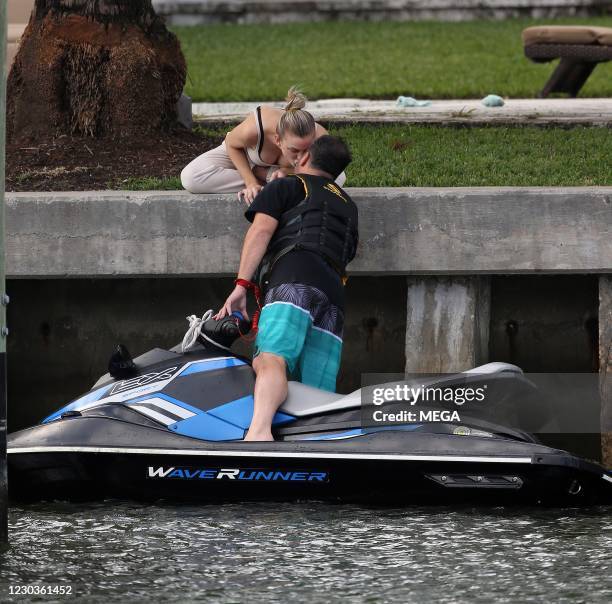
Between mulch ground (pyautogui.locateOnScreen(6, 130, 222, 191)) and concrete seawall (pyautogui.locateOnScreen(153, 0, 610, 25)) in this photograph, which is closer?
mulch ground (pyautogui.locateOnScreen(6, 130, 222, 191))

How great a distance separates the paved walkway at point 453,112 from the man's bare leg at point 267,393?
4.20 meters

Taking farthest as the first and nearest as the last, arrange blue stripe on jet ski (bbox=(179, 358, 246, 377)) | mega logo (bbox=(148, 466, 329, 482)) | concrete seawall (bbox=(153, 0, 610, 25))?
concrete seawall (bbox=(153, 0, 610, 25)) → blue stripe on jet ski (bbox=(179, 358, 246, 377)) → mega logo (bbox=(148, 466, 329, 482))

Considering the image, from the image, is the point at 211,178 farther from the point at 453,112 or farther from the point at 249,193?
the point at 453,112

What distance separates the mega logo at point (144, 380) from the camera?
291 inches

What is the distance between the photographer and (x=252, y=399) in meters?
7.26

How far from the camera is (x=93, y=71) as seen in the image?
952 centimetres

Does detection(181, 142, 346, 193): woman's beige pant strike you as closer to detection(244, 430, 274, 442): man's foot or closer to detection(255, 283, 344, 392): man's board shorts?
detection(255, 283, 344, 392): man's board shorts

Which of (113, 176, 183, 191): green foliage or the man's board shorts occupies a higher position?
(113, 176, 183, 191): green foliage

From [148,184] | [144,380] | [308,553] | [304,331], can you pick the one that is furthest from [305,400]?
[148,184]

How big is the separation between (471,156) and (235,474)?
130 inches

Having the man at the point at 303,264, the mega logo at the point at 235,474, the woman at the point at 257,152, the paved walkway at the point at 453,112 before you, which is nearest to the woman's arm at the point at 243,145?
the woman at the point at 257,152

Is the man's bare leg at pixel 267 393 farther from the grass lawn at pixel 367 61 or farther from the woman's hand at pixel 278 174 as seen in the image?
the grass lawn at pixel 367 61

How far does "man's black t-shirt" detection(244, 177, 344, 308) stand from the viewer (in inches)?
293

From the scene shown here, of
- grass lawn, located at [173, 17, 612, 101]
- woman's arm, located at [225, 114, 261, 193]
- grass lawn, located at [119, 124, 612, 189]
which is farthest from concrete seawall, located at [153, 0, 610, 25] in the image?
woman's arm, located at [225, 114, 261, 193]
